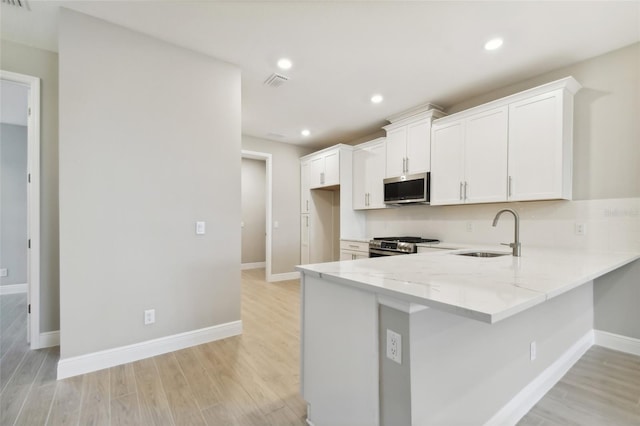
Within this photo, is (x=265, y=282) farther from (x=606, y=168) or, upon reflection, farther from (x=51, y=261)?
(x=606, y=168)

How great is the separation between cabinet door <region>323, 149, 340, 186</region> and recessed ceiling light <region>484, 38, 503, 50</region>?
2629 mm

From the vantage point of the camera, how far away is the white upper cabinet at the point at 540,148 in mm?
2518

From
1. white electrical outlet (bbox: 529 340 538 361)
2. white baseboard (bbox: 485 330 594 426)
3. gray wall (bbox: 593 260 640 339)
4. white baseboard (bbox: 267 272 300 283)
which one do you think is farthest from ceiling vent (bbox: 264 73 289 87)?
gray wall (bbox: 593 260 640 339)

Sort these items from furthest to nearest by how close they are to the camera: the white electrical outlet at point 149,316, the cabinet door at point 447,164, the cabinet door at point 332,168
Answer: the cabinet door at point 332,168, the cabinet door at point 447,164, the white electrical outlet at point 149,316

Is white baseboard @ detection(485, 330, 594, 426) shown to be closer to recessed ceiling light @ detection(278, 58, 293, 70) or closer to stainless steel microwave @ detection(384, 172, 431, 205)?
stainless steel microwave @ detection(384, 172, 431, 205)

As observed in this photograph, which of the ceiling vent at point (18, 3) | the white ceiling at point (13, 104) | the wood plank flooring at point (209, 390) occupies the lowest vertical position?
the wood plank flooring at point (209, 390)

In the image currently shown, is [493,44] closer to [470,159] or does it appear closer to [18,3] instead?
[470,159]

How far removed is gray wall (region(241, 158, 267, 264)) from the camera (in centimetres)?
682

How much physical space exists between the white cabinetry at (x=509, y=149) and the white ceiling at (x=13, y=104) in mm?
4879

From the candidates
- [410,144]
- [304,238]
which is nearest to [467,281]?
[410,144]

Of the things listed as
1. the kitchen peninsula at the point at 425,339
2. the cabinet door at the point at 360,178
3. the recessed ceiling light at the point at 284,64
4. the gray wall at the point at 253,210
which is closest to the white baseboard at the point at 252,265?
the gray wall at the point at 253,210

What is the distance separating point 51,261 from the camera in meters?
2.48

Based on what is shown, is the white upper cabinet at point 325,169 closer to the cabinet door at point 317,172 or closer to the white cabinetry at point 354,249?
the cabinet door at point 317,172

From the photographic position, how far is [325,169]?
5000mm
